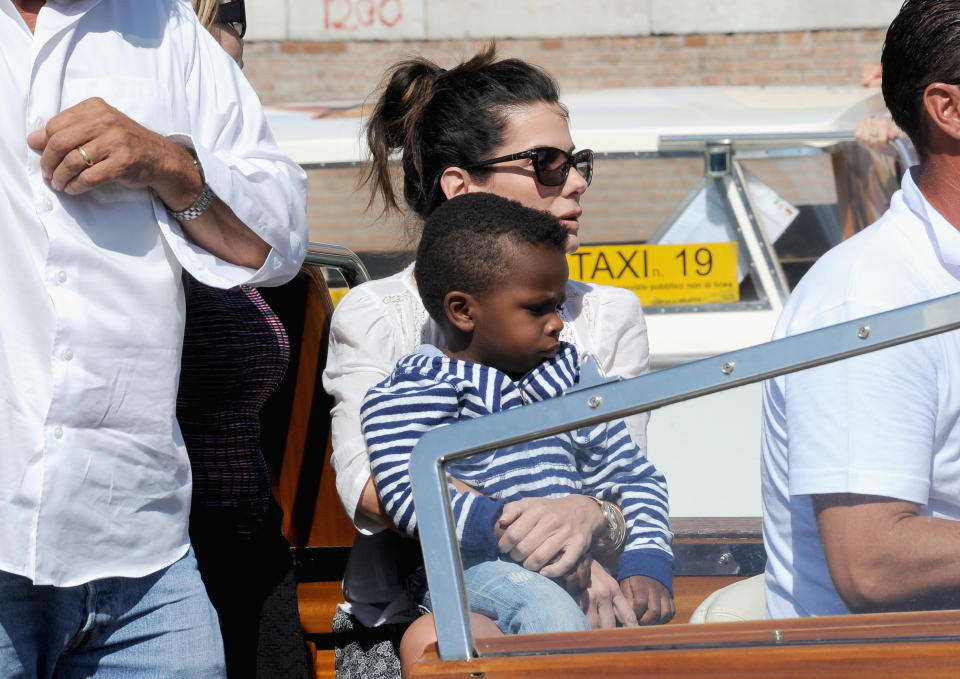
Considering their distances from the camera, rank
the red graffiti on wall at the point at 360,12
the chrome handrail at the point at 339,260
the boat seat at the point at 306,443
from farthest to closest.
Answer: the red graffiti on wall at the point at 360,12 < the chrome handrail at the point at 339,260 < the boat seat at the point at 306,443

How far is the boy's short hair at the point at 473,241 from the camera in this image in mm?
2070

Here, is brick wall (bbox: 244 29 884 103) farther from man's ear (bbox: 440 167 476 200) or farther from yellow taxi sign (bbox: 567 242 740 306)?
man's ear (bbox: 440 167 476 200)

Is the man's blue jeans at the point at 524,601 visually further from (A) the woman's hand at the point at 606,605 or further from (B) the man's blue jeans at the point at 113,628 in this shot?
(B) the man's blue jeans at the point at 113,628

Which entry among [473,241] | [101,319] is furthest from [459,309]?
[101,319]

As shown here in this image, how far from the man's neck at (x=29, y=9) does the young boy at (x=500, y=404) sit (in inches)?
30.1

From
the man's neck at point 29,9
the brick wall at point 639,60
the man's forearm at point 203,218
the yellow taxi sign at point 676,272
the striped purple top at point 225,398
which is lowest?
the striped purple top at point 225,398

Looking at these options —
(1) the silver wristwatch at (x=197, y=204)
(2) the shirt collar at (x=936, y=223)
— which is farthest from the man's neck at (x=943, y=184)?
(1) the silver wristwatch at (x=197, y=204)

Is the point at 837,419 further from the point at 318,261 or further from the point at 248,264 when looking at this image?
the point at 318,261

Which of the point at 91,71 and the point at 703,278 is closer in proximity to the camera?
the point at 91,71

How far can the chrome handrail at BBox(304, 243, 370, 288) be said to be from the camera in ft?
9.21

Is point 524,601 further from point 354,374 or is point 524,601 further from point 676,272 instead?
point 676,272

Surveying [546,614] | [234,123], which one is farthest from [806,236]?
[546,614]

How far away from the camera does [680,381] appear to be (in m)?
1.34

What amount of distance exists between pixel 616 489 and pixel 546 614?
17 cm
